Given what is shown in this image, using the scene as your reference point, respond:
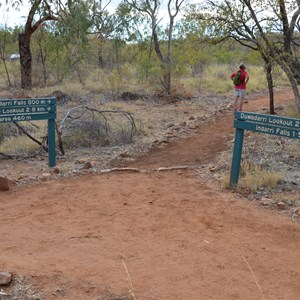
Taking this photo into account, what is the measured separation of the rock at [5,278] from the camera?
13.3 ft

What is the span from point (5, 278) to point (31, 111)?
14.8 feet

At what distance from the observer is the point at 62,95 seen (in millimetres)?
16219

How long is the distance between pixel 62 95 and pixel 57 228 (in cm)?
1111

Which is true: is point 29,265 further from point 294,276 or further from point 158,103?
point 158,103

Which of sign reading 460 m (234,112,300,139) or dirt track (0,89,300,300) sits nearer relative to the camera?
dirt track (0,89,300,300)

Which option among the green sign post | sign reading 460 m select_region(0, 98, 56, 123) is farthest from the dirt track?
sign reading 460 m select_region(0, 98, 56, 123)

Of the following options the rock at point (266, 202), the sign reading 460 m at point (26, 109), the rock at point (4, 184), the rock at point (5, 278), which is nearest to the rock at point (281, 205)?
the rock at point (266, 202)

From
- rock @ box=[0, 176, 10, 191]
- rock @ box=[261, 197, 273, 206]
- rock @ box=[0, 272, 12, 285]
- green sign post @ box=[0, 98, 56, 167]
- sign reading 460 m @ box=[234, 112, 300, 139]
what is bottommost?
rock @ box=[0, 176, 10, 191]

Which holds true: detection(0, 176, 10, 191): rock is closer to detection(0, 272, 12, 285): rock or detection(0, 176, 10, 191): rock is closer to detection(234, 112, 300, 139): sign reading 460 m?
detection(0, 272, 12, 285): rock

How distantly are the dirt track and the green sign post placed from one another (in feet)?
3.84

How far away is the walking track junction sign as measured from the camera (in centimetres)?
630

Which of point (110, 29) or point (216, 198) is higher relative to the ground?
point (110, 29)

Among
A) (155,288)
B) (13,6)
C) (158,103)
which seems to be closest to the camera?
(155,288)

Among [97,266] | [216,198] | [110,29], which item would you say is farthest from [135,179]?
[110,29]
